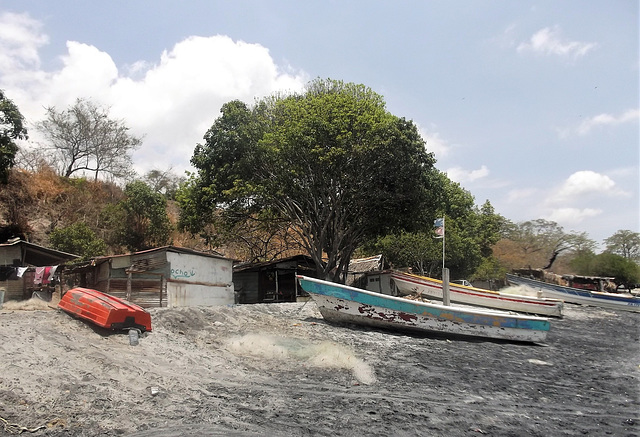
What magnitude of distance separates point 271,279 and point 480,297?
12.4m

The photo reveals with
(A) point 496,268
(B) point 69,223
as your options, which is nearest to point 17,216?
(B) point 69,223

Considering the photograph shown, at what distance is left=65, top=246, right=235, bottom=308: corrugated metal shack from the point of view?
1503 centimetres

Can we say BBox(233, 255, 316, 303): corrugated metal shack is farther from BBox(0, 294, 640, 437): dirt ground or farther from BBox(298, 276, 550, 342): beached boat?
BBox(0, 294, 640, 437): dirt ground

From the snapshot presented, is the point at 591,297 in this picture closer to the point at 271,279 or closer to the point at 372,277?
the point at 372,277

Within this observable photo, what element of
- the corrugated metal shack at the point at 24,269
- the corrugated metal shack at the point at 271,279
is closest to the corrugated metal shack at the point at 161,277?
the corrugated metal shack at the point at 24,269

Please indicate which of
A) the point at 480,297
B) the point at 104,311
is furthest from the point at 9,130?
the point at 480,297

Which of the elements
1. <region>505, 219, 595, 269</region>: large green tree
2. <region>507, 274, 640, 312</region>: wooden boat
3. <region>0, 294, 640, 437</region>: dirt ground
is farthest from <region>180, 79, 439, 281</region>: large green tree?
<region>505, 219, 595, 269</region>: large green tree

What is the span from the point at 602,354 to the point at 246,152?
1622 centimetres

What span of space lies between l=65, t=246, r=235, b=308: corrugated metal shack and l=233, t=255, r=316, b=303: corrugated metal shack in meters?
5.71

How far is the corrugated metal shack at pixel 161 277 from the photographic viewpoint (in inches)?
592

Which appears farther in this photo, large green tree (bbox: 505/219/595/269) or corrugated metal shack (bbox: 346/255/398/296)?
large green tree (bbox: 505/219/595/269)

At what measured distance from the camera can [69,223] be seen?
94.9 feet

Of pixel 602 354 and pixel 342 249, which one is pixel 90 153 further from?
pixel 602 354

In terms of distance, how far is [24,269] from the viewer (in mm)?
16359
